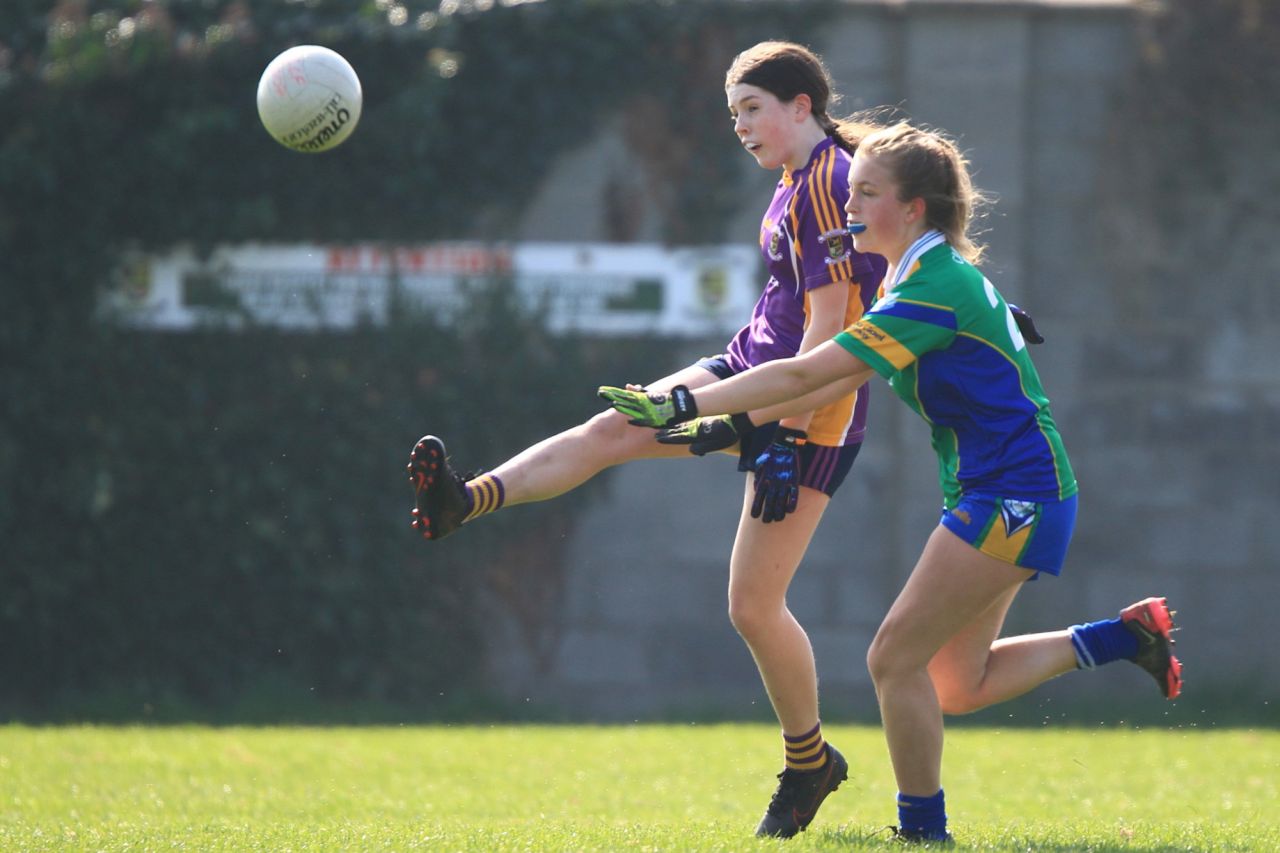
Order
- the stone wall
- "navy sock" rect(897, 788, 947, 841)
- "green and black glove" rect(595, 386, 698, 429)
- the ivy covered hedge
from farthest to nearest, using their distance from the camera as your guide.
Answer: the stone wall < the ivy covered hedge < "navy sock" rect(897, 788, 947, 841) < "green and black glove" rect(595, 386, 698, 429)

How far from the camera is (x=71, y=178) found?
9.30m

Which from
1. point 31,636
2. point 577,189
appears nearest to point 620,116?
point 577,189

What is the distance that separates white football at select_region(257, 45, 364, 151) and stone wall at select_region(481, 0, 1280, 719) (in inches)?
162

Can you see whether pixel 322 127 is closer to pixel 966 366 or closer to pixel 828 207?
pixel 828 207

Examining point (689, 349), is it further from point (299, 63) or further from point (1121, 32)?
point (299, 63)

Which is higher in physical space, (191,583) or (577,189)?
(577,189)

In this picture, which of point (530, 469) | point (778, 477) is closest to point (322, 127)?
point (530, 469)

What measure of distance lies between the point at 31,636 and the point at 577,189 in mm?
4224

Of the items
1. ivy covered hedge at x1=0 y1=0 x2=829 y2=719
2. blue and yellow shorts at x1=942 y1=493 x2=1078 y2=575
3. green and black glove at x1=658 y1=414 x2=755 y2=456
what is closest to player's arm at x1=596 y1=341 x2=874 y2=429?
green and black glove at x1=658 y1=414 x2=755 y2=456

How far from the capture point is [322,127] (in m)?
5.62

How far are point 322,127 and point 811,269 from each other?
6.29 feet

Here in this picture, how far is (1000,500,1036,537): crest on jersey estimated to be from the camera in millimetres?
4297

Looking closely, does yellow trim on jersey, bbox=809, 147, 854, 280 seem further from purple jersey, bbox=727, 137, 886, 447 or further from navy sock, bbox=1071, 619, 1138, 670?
navy sock, bbox=1071, 619, 1138, 670

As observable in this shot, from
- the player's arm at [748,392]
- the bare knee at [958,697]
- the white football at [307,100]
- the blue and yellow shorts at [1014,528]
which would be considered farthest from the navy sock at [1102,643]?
the white football at [307,100]
